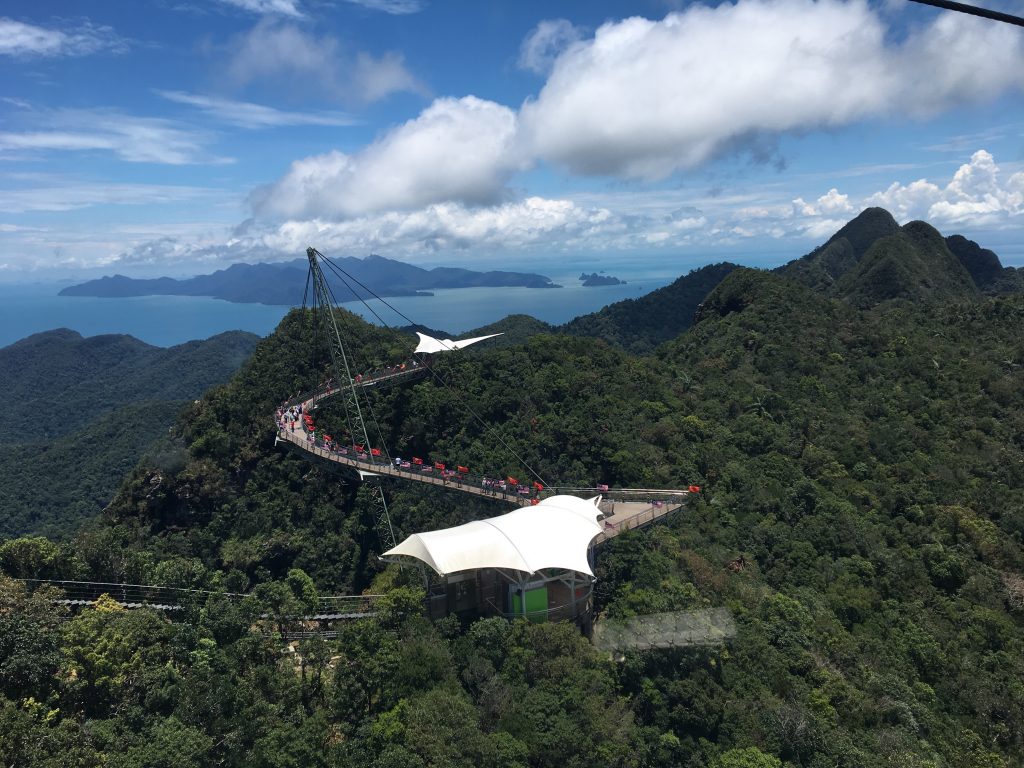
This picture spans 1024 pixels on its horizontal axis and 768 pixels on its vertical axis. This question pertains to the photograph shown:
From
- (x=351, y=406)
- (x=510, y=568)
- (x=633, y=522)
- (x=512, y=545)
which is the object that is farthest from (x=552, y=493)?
(x=351, y=406)

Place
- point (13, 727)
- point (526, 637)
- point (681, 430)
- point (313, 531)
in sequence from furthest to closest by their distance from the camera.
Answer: point (681, 430) → point (313, 531) → point (526, 637) → point (13, 727)

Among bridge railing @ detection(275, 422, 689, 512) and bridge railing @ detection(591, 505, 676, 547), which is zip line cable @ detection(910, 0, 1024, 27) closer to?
bridge railing @ detection(591, 505, 676, 547)

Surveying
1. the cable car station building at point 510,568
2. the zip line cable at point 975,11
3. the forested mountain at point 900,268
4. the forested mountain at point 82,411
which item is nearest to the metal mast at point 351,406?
the cable car station building at point 510,568

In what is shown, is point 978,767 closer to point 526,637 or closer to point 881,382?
point 526,637

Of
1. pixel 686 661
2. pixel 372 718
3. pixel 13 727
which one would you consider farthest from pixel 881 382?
pixel 13 727

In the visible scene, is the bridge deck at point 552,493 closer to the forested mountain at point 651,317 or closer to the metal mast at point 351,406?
the metal mast at point 351,406

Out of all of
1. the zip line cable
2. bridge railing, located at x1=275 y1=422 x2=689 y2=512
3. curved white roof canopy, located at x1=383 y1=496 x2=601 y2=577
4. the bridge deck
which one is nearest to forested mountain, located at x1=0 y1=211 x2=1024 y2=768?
the bridge deck

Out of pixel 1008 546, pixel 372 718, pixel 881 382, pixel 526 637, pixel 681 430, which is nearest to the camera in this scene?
pixel 372 718
